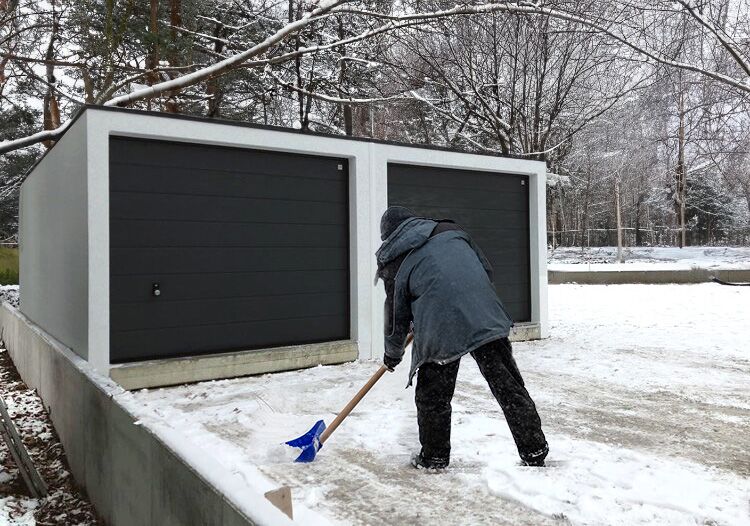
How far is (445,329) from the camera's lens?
333 cm

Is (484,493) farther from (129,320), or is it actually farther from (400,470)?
(129,320)

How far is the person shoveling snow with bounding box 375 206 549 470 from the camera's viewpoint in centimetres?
334

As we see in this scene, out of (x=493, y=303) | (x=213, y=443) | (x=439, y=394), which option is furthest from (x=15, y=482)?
(x=493, y=303)

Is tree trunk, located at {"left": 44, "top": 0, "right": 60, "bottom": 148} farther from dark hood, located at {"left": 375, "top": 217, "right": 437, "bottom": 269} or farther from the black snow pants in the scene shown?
the black snow pants

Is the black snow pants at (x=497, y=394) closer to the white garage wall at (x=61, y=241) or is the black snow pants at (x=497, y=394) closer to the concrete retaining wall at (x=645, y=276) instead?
the white garage wall at (x=61, y=241)

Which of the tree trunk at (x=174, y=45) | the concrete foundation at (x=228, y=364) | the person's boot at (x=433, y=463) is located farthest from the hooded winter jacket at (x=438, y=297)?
the tree trunk at (x=174, y=45)

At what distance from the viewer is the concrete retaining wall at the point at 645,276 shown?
742 inches

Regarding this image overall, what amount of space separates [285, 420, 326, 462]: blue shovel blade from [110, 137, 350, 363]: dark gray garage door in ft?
9.55

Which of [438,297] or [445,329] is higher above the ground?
[438,297]

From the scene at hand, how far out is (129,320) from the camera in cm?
608

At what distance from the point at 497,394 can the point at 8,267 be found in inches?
821

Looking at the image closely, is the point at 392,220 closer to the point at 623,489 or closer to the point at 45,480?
the point at 623,489

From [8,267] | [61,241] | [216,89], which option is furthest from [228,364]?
[8,267]

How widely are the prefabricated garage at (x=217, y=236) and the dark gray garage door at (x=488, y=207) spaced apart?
1.3 inches
